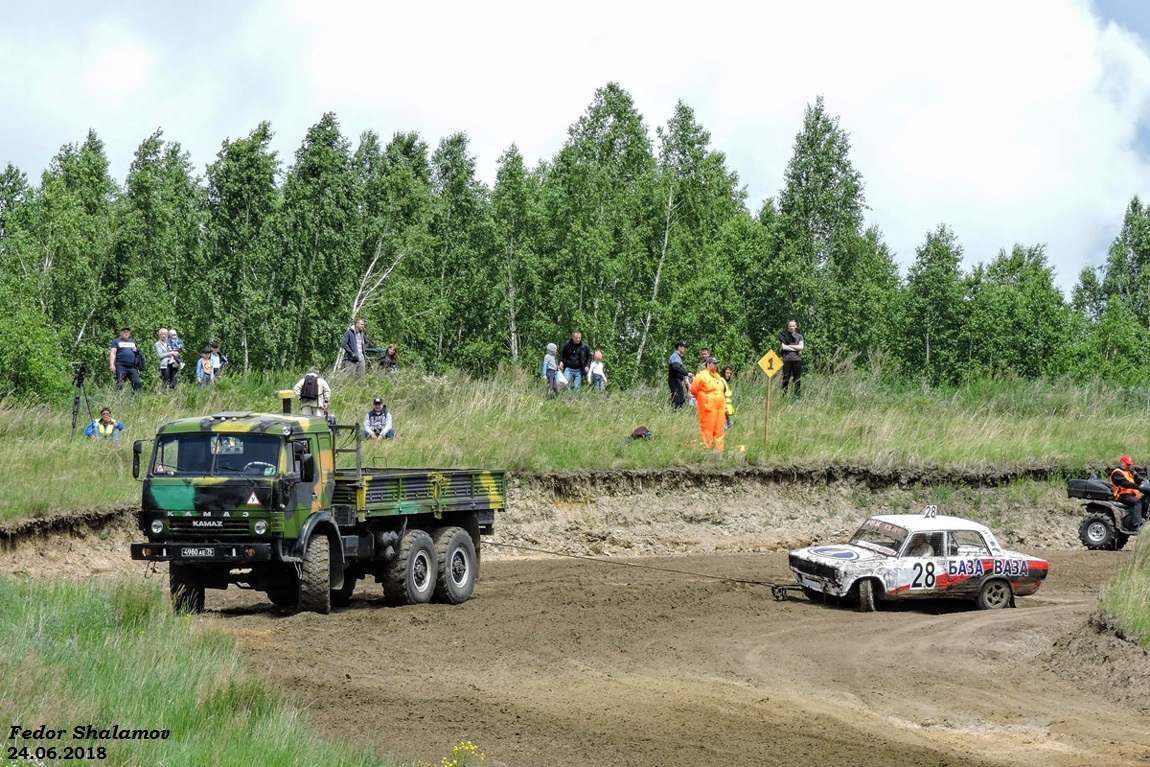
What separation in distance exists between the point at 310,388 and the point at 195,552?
10.9m

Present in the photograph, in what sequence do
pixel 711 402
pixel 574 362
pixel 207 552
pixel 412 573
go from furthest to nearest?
pixel 574 362 → pixel 711 402 → pixel 412 573 → pixel 207 552

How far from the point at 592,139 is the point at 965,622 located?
173 feet

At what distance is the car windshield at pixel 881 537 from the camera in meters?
20.6

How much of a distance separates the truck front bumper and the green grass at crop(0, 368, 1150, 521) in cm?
675

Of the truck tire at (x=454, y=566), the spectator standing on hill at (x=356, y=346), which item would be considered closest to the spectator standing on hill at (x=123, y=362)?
the spectator standing on hill at (x=356, y=346)

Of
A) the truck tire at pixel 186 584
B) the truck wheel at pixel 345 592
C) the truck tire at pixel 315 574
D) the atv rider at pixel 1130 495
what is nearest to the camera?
the truck tire at pixel 315 574

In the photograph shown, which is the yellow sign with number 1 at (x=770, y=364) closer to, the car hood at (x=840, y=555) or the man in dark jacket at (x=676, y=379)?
the man in dark jacket at (x=676, y=379)

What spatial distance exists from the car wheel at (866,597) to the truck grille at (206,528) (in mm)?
9093

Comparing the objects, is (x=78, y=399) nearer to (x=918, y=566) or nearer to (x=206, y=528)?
(x=206, y=528)

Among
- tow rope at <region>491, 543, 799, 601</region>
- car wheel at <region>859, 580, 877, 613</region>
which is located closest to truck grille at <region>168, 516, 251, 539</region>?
tow rope at <region>491, 543, 799, 601</region>

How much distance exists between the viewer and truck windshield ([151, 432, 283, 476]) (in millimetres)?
16766

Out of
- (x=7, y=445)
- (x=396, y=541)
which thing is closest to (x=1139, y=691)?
(x=396, y=541)

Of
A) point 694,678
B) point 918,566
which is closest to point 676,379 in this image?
point 918,566

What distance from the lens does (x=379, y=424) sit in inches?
1124
